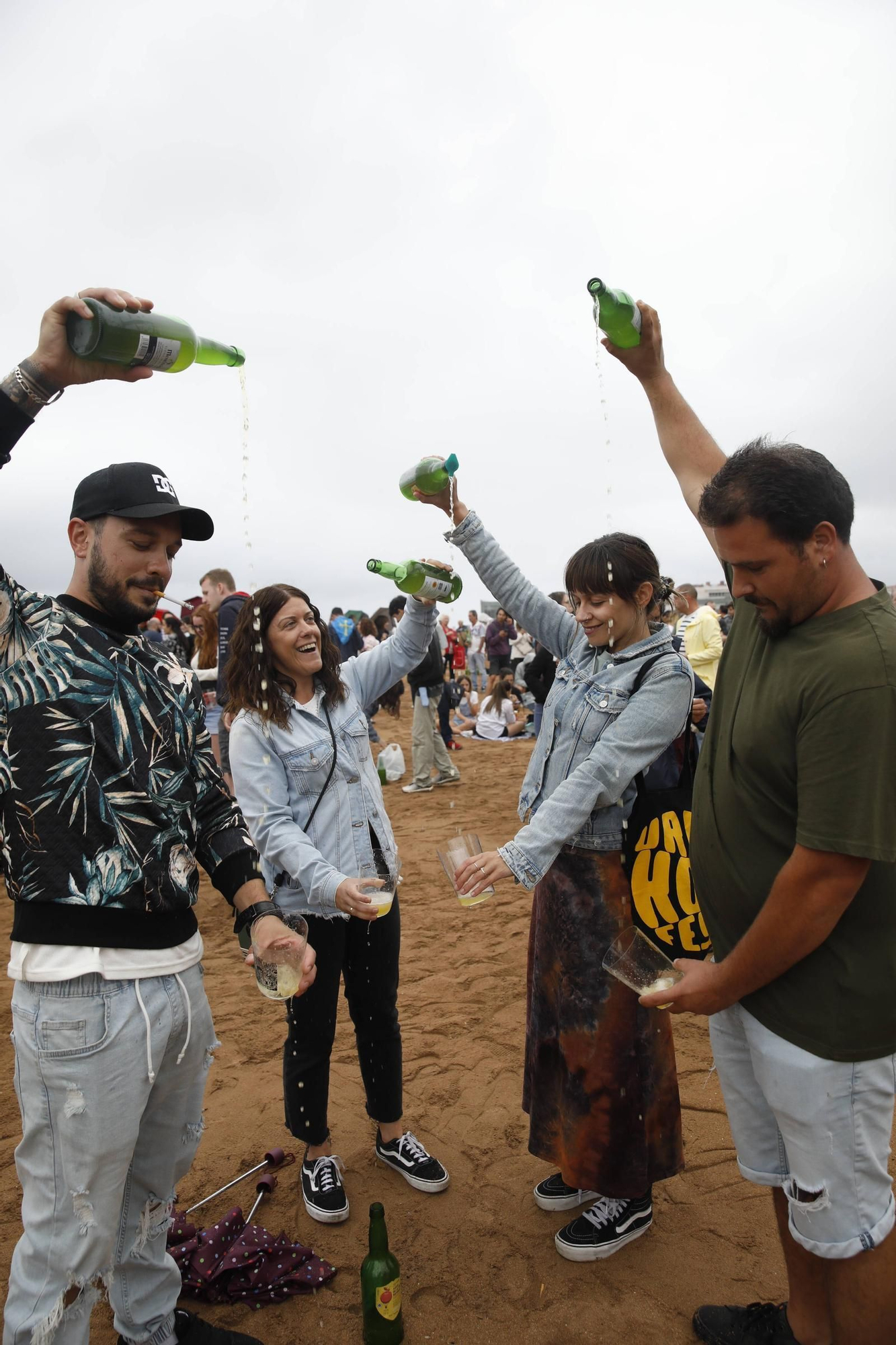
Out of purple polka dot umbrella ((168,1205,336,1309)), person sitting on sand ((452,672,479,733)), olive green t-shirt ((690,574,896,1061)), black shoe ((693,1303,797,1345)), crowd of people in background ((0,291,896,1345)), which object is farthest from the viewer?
person sitting on sand ((452,672,479,733))

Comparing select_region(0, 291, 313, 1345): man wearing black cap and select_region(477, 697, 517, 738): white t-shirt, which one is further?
select_region(477, 697, 517, 738): white t-shirt

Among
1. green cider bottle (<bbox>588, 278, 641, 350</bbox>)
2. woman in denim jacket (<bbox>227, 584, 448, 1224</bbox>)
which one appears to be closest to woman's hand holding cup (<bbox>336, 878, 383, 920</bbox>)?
woman in denim jacket (<bbox>227, 584, 448, 1224</bbox>)

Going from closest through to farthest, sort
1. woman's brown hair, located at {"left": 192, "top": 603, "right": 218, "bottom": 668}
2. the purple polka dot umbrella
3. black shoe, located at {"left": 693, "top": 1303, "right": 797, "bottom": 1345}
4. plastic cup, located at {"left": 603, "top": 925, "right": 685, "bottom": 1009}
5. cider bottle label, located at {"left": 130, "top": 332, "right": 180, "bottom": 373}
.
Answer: cider bottle label, located at {"left": 130, "top": 332, "right": 180, "bottom": 373} → plastic cup, located at {"left": 603, "top": 925, "right": 685, "bottom": 1009} → black shoe, located at {"left": 693, "top": 1303, "right": 797, "bottom": 1345} → the purple polka dot umbrella → woman's brown hair, located at {"left": 192, "top": 603, "right": 218, "bottom": 668}

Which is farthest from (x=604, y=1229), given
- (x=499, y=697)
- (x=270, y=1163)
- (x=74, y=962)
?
(x=499, y=697)

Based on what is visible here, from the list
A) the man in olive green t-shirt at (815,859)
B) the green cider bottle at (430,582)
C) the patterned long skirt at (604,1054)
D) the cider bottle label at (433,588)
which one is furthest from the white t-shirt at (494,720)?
the man in olive green t-shirt at (815,859)

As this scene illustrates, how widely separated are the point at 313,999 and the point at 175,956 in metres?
1.06

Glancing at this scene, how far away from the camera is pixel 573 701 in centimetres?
267

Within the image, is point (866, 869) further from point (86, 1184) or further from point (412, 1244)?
point (412, 1244)

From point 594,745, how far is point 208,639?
17.4ft

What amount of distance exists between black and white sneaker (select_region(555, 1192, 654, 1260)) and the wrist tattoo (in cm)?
303

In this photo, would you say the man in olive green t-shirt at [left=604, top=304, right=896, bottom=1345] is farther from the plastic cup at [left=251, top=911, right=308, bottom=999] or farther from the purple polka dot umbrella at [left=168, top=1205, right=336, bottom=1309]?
the purple polka dot umbrella at [left=168, top=1205, right=336, bottom=1309]

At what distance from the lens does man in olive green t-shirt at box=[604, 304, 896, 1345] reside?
162cm

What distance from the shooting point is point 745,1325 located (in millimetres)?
2303

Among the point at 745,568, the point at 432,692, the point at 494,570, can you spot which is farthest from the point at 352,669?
the point at 432,692
